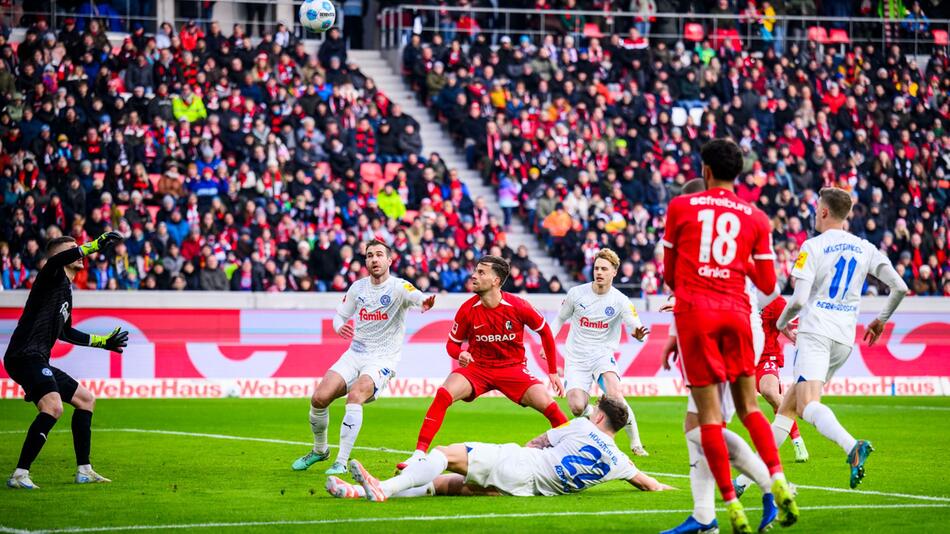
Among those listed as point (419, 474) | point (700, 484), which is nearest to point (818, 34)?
point (419, 474)

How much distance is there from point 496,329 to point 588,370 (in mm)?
2846

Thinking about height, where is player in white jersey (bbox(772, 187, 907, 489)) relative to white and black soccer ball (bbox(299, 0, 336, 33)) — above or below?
below

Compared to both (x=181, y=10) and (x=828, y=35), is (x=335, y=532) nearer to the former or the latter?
(x=181, y=10)

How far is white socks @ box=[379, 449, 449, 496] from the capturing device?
10.6 meters

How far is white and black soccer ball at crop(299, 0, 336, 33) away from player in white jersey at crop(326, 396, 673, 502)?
12381mm

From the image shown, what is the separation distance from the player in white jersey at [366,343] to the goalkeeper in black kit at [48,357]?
2.22 metres

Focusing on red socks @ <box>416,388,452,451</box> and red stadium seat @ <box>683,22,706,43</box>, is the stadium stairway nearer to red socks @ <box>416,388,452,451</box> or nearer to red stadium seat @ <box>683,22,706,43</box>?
red stadium seat @ <box>683,22,706,43</box>

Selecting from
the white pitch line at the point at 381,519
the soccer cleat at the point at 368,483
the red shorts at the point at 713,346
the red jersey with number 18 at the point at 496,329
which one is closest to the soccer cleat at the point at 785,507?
the red shorts at the point at 713,346

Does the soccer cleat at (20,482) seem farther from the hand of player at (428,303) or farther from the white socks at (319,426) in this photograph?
the hand of player at (428,303)

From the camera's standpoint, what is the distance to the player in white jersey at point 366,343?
13828 millimetres

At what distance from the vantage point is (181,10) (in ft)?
108

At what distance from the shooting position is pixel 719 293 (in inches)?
343

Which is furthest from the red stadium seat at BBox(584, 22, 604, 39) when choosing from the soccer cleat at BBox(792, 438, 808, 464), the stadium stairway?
the soccer cleat at BBox(792, 438, 808, 464)

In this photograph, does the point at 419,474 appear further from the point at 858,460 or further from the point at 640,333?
the point at 640,333
